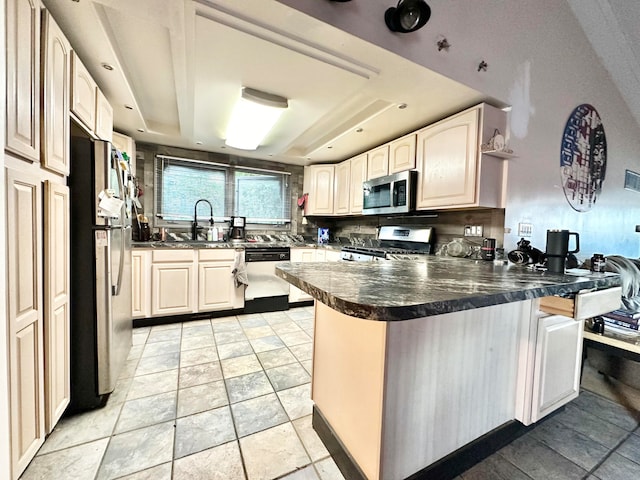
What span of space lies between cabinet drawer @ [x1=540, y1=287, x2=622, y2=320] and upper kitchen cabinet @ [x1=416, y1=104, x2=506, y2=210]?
922mm

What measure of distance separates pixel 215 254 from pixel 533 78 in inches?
137

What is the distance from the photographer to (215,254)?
297 cm

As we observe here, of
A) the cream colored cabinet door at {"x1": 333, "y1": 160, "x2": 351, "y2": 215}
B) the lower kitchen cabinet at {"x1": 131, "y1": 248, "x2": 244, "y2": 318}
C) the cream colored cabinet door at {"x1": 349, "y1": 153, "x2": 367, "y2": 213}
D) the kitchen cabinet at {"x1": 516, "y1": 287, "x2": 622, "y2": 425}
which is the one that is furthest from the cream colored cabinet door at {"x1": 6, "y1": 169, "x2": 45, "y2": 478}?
the cream colored cabinet door at {"x1": 333, "y1": 160, "x2": 351, "y2": 215}

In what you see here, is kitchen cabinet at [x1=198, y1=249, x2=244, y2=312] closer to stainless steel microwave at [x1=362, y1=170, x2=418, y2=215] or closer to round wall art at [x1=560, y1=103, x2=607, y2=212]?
stainless steel microwave at [x1=362, y1=170, x2=418, y2=215]

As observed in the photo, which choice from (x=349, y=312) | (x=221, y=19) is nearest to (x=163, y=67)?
(x=221, y=19)

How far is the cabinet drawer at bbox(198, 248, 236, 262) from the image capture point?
2.91m

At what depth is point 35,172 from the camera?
1.07m

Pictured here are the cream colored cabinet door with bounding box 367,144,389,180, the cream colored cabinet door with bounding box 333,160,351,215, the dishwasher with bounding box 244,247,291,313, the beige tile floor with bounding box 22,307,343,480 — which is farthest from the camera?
the cream colored cabinet door with bounding box 333,160,351,215

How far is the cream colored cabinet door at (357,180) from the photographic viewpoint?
130 inches

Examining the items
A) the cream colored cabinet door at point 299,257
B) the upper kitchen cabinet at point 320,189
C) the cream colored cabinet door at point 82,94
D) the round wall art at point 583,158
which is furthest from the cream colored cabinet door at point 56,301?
the round wall art at point 583,158

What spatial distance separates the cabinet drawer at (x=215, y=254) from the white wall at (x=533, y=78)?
7.86 ft

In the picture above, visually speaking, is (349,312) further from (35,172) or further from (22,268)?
(35,172)

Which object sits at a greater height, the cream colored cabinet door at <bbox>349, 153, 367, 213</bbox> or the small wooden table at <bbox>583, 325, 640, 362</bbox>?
the cream colored cabinet door at <bbox>349, 153, 367, 213</bbox>

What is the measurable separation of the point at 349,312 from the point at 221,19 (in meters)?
1.54
